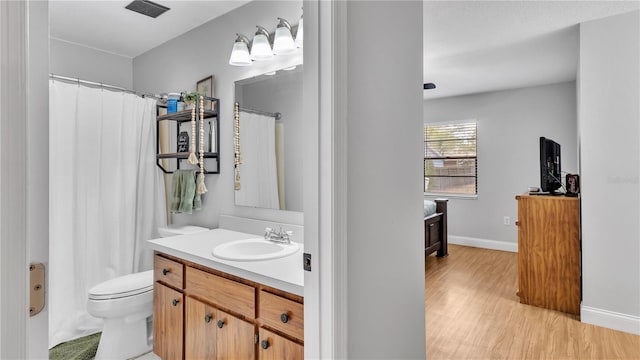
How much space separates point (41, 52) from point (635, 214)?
3496 mm

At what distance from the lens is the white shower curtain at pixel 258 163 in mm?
2330

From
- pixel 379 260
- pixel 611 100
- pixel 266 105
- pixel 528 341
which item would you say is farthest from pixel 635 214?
pixel 266 105

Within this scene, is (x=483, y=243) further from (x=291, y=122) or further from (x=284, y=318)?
(x=284, y=318)

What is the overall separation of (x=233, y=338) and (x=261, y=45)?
1.69 m

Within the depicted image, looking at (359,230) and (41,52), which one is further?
(359,230)

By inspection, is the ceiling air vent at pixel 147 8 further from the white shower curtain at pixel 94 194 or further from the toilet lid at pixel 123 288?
the toilet lid at pixel 123 288

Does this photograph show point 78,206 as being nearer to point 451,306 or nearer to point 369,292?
point 369,292

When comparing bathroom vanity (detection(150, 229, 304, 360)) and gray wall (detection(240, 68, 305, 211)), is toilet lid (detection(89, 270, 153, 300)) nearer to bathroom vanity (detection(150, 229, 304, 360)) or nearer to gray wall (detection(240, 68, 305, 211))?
bathroom vanity (detection(150, 229, 304, 360))

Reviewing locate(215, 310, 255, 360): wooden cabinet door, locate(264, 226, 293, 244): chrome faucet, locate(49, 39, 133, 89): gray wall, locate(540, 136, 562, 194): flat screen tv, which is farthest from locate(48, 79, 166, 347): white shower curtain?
locate(540, 136, 562, 194): flat screen tv

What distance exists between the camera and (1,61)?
0.52m

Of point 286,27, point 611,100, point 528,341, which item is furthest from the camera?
point 611,100

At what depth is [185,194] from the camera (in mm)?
2830

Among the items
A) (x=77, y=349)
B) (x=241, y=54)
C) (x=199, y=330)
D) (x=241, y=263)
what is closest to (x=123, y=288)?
(x=77, y=349)

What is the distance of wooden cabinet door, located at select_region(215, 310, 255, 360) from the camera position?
1.52 m
